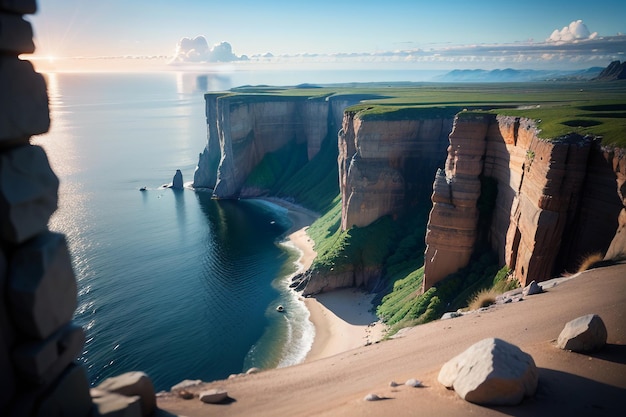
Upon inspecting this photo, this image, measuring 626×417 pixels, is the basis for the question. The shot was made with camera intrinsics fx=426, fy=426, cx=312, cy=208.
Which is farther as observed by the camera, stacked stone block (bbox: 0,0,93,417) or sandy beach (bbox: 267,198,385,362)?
sandy beach (bbox: 267,198,385,362)

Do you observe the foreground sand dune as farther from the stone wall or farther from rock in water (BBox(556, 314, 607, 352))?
the stone wall

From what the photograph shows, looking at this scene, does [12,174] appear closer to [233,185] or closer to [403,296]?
[403,296]

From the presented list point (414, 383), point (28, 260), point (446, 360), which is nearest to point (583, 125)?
point (446, 360)

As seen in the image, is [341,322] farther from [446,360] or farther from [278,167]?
[278,167]

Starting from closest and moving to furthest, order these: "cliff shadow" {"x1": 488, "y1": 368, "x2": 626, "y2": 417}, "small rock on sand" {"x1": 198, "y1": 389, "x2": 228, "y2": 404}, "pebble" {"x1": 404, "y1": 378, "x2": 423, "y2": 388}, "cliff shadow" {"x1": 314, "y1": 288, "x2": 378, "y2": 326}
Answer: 1. "cliff shadow" {"x1": 488, "y1": 368, "x2": 626, "y2": 417}
2. "pebble" {"x1": 404, "y1": 378, "x2": 423, "y2": 388}
3. "small rock on sand" {"x1": 198, "y1": 389, "x2": 228, "y2": 404}
4. "cliff shadow" {"x1": 314, "y1": 288, "x2": 378, "y2": 326}

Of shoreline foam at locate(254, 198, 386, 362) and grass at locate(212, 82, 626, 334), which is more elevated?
grass at locate(212, 82, 626, 334)

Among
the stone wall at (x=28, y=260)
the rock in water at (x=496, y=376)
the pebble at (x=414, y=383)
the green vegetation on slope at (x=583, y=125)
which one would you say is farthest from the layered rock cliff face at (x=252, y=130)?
the stone wall at (x=28, y=260)

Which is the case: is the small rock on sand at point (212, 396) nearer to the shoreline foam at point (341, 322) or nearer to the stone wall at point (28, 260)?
the stone wall at point (28, 260)

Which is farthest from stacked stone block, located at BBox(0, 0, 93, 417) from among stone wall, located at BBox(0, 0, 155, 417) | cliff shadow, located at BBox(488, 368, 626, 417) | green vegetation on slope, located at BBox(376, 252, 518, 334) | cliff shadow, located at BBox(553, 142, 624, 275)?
green vegetation on slope, located at BBox(376, 252, 518, 334)

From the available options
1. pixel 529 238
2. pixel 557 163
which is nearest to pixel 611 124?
pixel 557 163
